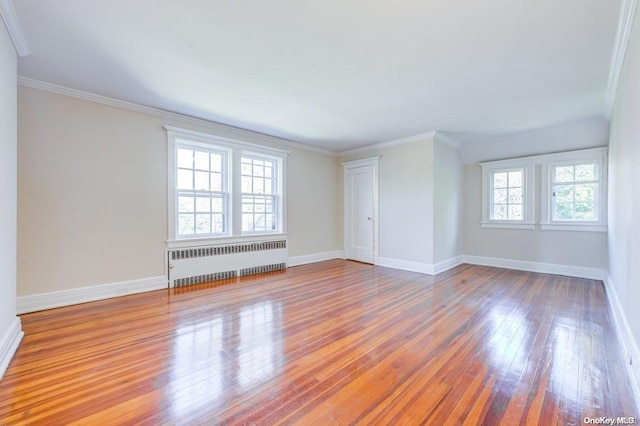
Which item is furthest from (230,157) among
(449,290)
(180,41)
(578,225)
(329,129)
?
(578,225)

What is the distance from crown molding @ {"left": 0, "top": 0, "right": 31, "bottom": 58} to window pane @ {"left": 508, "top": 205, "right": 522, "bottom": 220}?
6.87m

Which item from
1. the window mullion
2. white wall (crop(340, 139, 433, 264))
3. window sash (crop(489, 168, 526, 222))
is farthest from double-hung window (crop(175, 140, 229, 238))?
window sash (crop(489, 168, 526, 222))

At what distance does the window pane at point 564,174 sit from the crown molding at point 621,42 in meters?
1.79

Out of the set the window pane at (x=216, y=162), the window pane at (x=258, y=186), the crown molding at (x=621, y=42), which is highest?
the crown molding at (x=621, y=42)

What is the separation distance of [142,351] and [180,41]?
247cm

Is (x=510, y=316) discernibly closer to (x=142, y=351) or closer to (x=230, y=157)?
(x=142, y=351)

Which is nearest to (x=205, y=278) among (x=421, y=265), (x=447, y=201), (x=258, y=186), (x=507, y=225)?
(x=258, y=186)

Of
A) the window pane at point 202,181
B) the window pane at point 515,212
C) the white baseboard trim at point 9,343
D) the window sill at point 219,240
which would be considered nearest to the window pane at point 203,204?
the window pane at point 202,181

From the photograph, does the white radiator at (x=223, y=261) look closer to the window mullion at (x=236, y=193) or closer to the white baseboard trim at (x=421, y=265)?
the window mullion at (x=236, y=193)

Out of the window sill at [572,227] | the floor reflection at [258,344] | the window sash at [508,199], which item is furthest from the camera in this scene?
the window sash at [508,199]

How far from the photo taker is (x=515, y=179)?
5387mm

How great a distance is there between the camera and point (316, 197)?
6.04 m

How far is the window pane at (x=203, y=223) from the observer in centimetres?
442

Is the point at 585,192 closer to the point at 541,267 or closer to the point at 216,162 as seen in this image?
the point at 541,267
